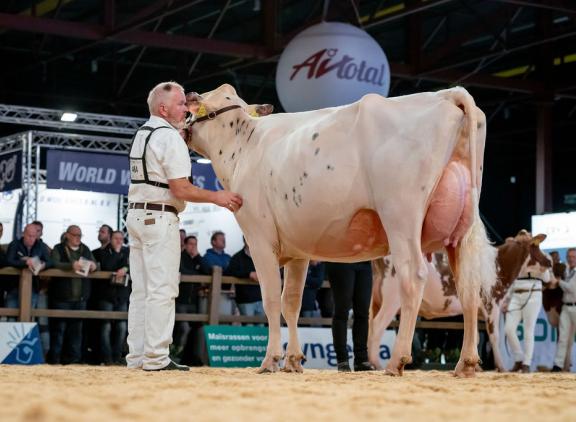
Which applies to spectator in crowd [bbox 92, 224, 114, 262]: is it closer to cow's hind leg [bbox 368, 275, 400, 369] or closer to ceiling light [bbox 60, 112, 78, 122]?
ceiling light [bbox 60, 112, 78, 122]

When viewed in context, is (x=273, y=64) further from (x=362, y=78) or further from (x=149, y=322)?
(x=149, y=322)

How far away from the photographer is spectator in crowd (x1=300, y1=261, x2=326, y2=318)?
13211 mm

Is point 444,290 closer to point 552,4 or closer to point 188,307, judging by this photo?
point 188,307

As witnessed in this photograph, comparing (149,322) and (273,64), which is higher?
(273,64)

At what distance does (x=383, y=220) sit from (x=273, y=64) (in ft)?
61.2

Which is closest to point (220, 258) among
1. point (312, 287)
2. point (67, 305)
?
point (312, 287)

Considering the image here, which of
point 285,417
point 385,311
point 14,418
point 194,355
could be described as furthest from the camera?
point 194,355

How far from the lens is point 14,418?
352cm

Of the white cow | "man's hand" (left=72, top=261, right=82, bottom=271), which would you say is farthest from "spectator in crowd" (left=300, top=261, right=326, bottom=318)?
the white cow

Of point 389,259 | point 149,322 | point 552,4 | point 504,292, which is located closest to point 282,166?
point 149,322

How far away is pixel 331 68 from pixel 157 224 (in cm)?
419

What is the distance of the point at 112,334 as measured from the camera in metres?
12.9

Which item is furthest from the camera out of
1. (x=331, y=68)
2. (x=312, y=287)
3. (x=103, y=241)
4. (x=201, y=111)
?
(x=103, y=241)

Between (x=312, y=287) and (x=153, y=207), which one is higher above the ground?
(x=153, y=207)
